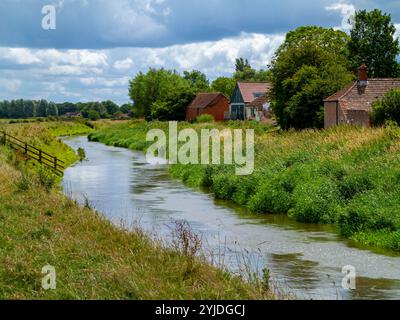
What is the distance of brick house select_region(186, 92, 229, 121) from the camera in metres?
94.6

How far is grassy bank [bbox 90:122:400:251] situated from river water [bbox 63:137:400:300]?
635mm

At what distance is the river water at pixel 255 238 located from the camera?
14.5m

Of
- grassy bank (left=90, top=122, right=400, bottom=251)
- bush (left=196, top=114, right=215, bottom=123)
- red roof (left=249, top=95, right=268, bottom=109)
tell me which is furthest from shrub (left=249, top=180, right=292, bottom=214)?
bush (left=196, top=114, right=215, bottom=123)

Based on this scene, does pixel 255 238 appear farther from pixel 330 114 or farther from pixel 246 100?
pixel 246 100

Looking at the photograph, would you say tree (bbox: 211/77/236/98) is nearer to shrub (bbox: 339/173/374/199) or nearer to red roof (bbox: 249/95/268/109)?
red roof (bbox: 249/95/268/109)

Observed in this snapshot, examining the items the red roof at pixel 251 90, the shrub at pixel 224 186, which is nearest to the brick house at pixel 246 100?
the red roof at pixel 251 90

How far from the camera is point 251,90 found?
310 ft

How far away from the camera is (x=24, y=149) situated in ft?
146

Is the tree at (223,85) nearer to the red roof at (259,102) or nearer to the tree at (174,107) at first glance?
the tree at (174,107)

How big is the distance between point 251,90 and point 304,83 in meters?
43.6

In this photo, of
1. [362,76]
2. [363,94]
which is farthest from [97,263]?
[362,76]
